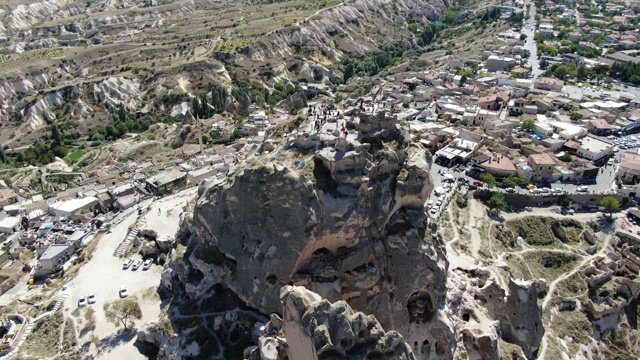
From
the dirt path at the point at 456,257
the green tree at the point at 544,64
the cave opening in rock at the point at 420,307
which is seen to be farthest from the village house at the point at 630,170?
the green tree at the point at 544,64

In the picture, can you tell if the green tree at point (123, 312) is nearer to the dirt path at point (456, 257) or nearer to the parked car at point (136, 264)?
the parked car at point (136, 264)

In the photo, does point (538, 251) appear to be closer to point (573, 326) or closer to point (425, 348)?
point (573, 326)

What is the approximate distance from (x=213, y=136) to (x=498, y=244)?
70.3m

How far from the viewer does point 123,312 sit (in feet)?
151

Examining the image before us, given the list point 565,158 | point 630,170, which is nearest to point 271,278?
point 565,158

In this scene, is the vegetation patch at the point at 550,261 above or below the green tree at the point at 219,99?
below

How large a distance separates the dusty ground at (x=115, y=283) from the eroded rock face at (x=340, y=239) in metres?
6.17

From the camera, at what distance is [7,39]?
19850 centimetres

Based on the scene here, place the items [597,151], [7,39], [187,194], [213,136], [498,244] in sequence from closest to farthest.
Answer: [498,244] < [187,194] < [597,151] < [213,136] < [7,39]

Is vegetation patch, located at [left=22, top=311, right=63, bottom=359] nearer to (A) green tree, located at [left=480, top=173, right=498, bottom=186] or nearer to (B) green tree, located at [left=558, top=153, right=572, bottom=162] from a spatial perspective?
(A) green tree, located at [left=480, top=173, right=498, bottom=186]

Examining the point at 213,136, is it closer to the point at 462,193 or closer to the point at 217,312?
the point at 462,193

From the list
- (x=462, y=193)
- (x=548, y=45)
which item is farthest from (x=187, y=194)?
(x=548, y=45)

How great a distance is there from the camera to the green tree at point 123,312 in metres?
45.1

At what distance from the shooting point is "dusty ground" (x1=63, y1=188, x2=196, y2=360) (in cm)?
4322
